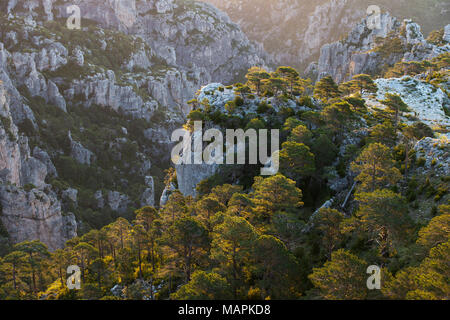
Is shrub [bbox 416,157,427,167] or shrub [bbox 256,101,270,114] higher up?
shrub [bbox 256,101,270,114]

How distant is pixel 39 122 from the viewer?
12469cm

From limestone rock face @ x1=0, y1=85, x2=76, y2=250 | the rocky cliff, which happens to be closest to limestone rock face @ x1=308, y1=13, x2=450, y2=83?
the rocky cliff

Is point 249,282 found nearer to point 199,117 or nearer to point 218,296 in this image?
point 218,296

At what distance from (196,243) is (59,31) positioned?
179732 mm

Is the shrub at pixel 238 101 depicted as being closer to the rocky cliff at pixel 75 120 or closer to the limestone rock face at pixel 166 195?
the limestone rock face at pixel 166 195

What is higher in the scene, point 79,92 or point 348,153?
point 79,92

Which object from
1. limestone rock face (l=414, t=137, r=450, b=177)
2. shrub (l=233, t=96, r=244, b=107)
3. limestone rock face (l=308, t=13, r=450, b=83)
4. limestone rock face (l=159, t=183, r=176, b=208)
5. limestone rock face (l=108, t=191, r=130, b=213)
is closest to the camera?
limestone rock face (l=414, t=137, r=450, b=177)

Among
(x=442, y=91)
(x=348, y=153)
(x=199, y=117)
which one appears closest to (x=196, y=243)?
(x=348, y=153)

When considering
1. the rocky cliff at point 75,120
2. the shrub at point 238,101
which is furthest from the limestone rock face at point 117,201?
the shrub at point 238,101

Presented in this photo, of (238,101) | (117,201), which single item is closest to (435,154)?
(238,101)

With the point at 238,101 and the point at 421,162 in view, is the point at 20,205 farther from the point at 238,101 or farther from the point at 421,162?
the point at 421,162

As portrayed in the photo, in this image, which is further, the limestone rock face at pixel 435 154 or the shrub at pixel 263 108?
the shrub at pixel 263 108

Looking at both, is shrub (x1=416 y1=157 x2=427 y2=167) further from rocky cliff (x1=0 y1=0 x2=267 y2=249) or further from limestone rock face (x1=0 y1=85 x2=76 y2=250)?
rocky cliff (x1=0 y1=0 x2=267 y2=249)
